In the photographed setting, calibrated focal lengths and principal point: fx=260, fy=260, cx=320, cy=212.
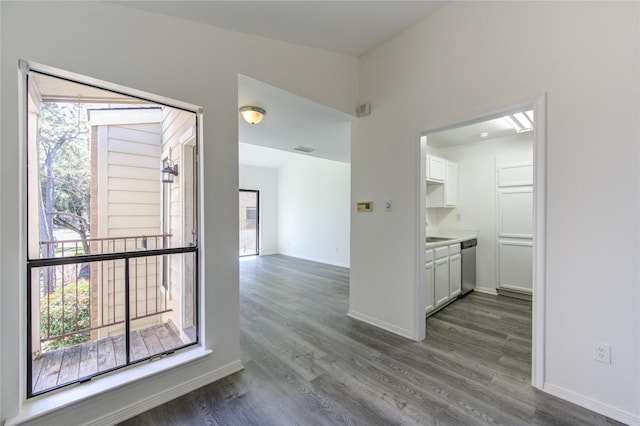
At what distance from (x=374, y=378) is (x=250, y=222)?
262 inches

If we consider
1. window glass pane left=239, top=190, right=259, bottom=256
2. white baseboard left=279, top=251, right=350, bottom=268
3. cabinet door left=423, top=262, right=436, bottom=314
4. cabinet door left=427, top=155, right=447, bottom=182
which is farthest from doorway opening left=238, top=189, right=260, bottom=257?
cabinet door left=423, top=262, right=436, bottom=314

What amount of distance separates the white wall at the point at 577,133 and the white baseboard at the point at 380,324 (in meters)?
1.15

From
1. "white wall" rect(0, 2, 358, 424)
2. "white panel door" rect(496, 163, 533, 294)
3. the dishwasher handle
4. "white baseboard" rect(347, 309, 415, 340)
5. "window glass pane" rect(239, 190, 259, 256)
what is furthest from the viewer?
"window glass pane" rect(239, 190, 259, 256)

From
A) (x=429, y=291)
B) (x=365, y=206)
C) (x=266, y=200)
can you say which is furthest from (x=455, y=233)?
(x=266, y=200)

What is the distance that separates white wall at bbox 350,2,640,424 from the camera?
1607 millimetres

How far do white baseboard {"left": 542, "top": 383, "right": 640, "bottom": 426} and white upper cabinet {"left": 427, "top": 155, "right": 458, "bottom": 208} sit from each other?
2.76 metres

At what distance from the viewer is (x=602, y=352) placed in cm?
170

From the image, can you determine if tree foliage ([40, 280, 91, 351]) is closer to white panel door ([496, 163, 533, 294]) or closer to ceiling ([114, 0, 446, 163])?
ceiling ([114, 0, 446, 163])

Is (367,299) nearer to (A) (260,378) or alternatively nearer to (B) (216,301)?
(A) (260,378)

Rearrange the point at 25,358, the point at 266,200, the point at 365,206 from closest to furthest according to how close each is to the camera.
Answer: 1. the point at 25,358
2. the point at 365,206
3. the point at 266,200

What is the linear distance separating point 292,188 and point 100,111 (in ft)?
20.5

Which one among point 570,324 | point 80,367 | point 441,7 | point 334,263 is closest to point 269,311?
point 80,367

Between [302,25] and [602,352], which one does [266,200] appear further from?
[602,352]

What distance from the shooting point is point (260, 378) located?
2070mm
